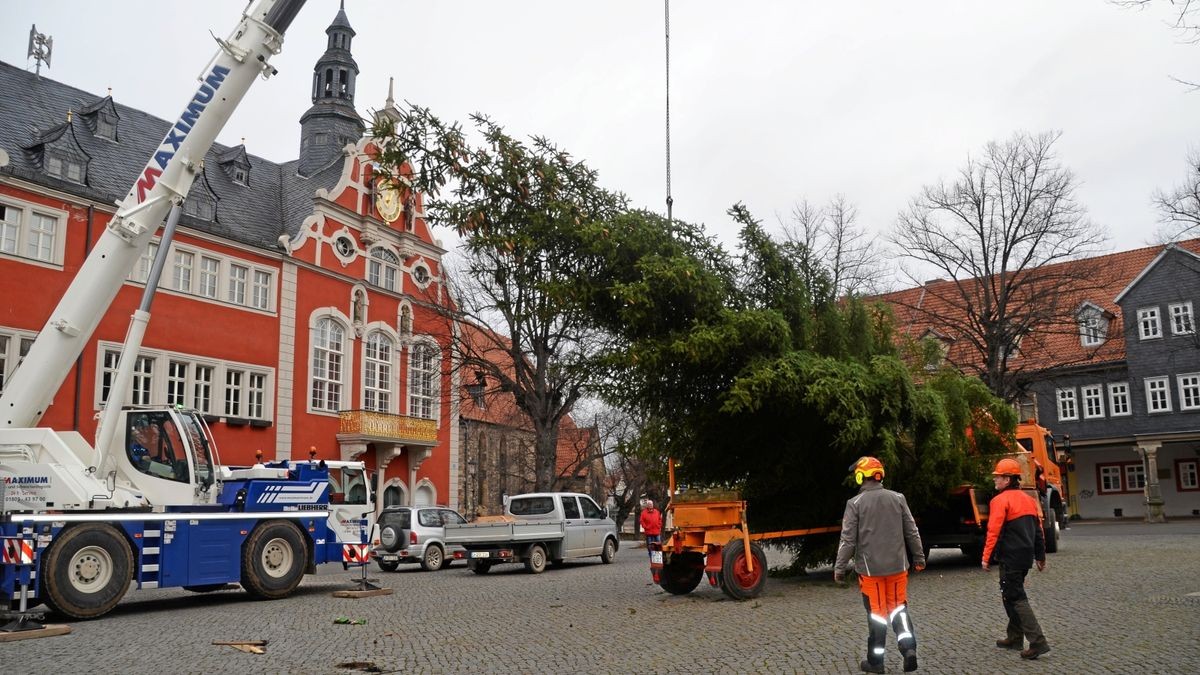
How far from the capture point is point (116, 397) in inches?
575

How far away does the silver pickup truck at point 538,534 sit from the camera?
21.0 metres

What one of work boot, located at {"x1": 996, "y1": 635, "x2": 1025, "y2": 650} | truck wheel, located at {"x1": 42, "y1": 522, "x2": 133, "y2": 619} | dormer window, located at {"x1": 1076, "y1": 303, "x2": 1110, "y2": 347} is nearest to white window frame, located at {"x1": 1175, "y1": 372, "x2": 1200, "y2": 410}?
dormer window, located at {"x1": 1076, "y1": 303, "x2": 1110, "y2": 347}

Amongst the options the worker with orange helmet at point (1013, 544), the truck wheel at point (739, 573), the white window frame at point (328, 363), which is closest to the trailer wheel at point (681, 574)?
the truck wheel at point (739, 573)

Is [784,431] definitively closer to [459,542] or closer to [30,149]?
[459,542]

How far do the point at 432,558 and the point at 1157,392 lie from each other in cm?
3477

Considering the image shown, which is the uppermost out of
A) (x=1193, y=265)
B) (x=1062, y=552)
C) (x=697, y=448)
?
(x=1193, y=265)

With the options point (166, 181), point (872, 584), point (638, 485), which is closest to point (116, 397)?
point (166, 181)

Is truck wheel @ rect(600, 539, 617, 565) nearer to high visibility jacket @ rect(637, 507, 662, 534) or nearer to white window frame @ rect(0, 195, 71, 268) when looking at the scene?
high visibility jacket @ rect(637, 507, 662, 534)

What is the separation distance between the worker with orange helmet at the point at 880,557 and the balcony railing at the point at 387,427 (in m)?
28.4

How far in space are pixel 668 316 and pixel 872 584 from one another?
7.35 m

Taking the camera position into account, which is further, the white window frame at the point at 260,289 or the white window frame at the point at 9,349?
the white window frame at the point at 260,289

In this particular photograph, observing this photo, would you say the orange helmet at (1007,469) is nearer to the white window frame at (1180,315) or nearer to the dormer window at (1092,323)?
the dormer window at (1092,323)

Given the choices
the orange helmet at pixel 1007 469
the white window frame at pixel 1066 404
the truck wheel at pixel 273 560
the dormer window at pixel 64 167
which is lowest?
the truck wheel at pixel 273 560

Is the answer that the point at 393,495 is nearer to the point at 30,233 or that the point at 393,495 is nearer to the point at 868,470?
the point at 30,233
